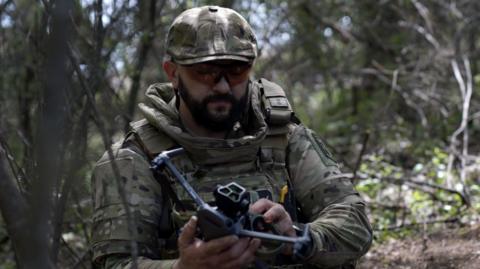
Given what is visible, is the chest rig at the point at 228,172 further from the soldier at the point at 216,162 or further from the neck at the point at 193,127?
the neck at the point at 193,127

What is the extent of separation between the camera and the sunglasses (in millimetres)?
3057

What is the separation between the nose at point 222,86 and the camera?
3035mm

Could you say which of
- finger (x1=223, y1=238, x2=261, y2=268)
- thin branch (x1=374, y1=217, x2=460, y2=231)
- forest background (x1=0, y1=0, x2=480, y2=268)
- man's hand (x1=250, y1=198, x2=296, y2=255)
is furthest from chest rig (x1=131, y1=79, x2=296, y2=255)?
thin branch (x1=374, y1=217, x2=460, y2=231)

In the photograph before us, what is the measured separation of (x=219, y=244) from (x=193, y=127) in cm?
92

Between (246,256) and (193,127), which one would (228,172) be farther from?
(246,256)

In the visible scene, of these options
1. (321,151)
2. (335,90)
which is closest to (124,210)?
Result: (321,151)

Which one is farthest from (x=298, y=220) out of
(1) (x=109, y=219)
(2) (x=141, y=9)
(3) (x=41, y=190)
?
(2) (x=141, y=9)

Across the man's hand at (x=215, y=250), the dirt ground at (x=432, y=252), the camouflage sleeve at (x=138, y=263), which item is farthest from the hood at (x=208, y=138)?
the dirt ground at (x=432, y=252)

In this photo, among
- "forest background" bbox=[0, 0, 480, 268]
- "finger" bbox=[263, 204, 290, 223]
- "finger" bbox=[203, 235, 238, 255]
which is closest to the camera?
"finger" bbox=[203, 235, 238, 255]

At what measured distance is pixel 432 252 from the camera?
4.30 m

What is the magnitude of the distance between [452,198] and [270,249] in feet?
9.36

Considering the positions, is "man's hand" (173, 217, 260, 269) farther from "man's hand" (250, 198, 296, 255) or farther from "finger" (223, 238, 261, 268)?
"man's hand" (250, 198, 296, 255)

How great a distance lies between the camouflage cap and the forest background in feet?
1.16

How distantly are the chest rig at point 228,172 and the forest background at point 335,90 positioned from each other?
0.25 meters
